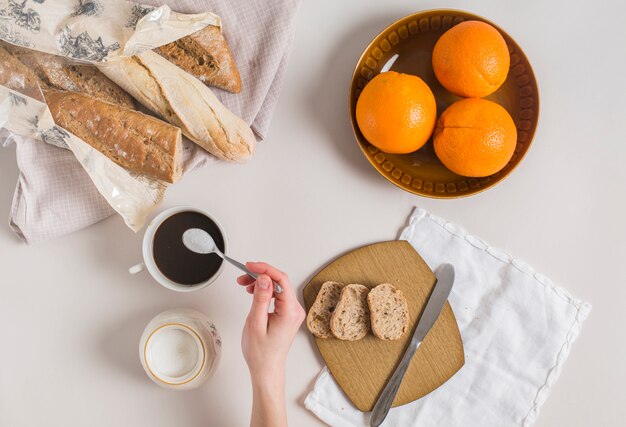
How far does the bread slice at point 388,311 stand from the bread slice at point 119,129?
41 centimetres

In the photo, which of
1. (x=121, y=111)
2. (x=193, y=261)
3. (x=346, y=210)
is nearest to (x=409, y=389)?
(x=346, y=210)

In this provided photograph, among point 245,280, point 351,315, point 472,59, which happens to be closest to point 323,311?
point 351,315

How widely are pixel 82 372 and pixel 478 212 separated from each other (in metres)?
Result: 0.78

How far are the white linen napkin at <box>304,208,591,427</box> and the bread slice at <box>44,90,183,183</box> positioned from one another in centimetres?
44

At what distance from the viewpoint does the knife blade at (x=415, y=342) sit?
2.97ft

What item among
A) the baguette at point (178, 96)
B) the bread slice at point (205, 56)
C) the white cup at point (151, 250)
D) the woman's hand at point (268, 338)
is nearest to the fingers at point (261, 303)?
the woman's hand at point (268, 338)

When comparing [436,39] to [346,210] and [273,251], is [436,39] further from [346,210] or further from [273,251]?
[273,251]

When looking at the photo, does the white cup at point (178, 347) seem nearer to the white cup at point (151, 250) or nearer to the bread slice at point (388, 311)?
the white cup at point (151, 250)

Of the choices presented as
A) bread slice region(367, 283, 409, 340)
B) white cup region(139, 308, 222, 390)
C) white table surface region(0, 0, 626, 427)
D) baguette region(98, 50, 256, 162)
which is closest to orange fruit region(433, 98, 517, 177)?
white table surface region(0, 0, 626, 427)

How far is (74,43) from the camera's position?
0.84 meters

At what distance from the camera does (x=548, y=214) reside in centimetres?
95

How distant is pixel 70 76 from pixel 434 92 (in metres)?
0.62

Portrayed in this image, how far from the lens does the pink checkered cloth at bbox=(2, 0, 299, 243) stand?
895 millimetres

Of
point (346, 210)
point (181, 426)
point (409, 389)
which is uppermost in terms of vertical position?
point (346, 210)
